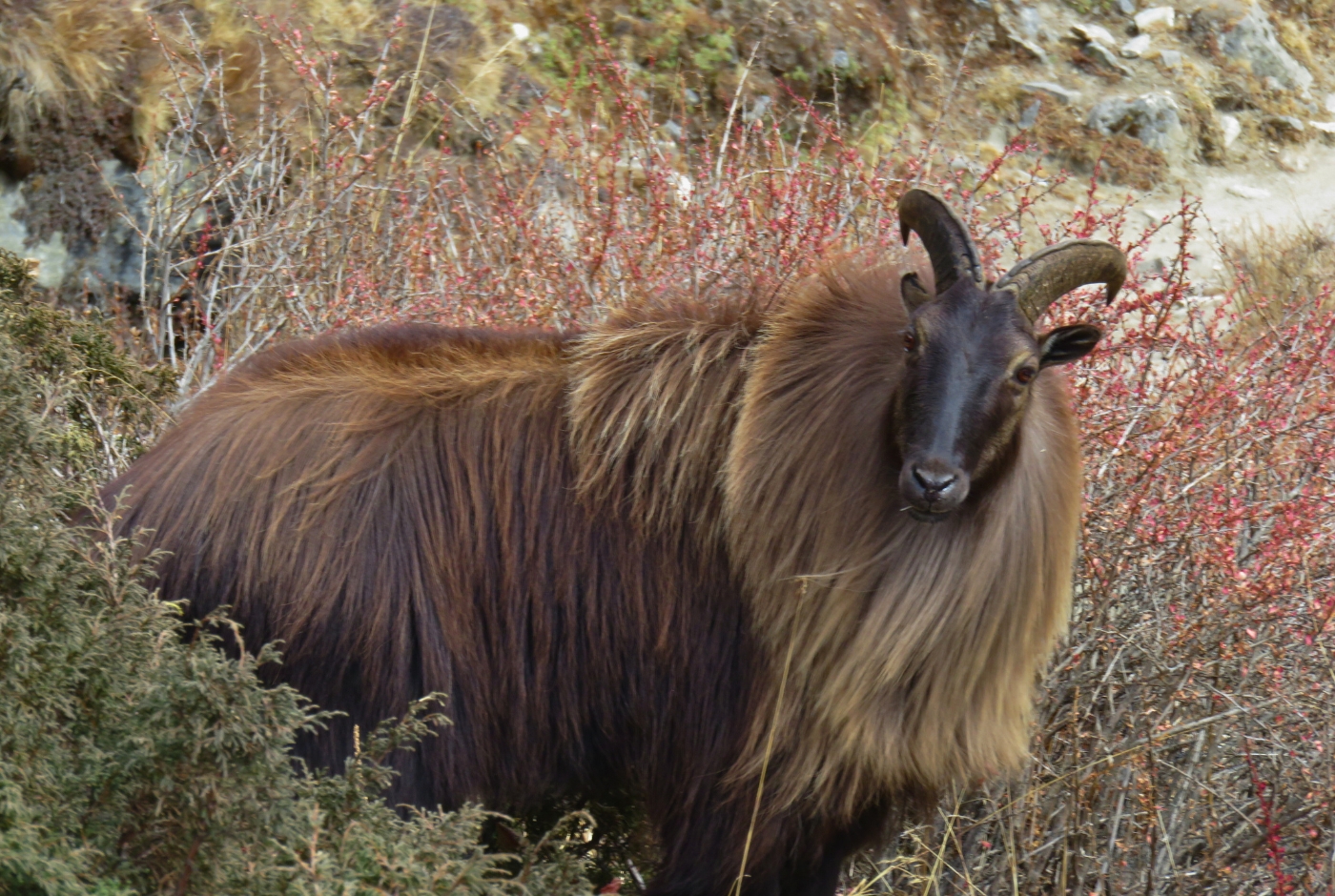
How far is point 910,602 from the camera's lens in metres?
3.79

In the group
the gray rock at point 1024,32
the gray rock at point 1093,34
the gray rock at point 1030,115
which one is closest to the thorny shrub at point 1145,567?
the gray rock at point 1030,115

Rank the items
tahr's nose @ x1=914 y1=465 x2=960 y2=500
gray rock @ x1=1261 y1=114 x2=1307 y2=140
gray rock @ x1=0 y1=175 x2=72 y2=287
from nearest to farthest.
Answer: tahr's nose @ x1=914 y1=465 x2=960 y2=500 < gray rock @ x1=0 y1=175 x2=72 y2=287 < gray rock @ x1=1261 y1=114 x2=1307 y2=140

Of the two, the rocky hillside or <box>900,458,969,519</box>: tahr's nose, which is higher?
<box>900,458,969,519</box>: tahr's nose

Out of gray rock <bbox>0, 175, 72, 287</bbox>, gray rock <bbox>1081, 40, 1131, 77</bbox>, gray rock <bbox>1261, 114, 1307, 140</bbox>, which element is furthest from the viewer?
gray rock <bbox>1261, 114, 1307, 140</bbox>

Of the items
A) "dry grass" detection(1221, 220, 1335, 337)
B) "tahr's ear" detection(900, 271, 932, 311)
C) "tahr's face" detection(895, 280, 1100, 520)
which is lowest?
"dry grass" detection(1221, 220, 1335, 337)

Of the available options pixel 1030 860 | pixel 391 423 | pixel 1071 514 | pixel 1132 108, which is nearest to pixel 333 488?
pixel 391 423

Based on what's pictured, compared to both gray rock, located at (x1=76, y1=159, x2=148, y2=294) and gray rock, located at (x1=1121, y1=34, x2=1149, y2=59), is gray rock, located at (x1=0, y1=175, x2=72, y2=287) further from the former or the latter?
gray rock, located at (x1=1121, y1=34, x2=1149, y2=59)

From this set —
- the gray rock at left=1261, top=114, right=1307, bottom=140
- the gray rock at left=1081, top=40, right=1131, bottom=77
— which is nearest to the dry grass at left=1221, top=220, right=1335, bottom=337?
the gray rock at left=1261, top=114, right=1307, bottom=140

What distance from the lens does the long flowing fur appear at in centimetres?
380

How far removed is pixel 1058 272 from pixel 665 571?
1.36 metres

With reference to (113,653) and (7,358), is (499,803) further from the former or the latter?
(7,358)

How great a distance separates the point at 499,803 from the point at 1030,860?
187cm

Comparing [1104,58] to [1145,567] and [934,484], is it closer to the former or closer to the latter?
[1145,567]

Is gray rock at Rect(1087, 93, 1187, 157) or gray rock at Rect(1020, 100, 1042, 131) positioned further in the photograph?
gray rock at Rect(1087, 93, 1187, 157)
